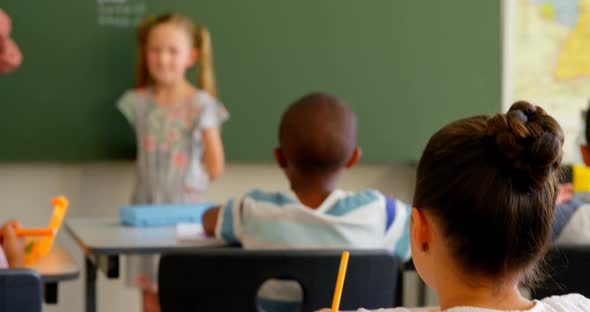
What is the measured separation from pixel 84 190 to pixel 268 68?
970 millimetres

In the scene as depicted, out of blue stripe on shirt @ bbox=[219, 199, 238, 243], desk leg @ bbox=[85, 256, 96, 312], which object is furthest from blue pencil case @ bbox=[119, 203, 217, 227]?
A: blue stripe on shirt @ bbox=[219, 199, 238, 243]

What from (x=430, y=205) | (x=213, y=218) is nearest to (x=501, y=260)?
(x=430, y=205)

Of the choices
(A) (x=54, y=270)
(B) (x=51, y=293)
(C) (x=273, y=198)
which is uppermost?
(C) (x=273, y=198)

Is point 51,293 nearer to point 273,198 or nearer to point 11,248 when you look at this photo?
point 11,248

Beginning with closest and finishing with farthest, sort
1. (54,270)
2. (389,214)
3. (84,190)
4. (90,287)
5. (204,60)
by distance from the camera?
1. (54,270)
2. (389,214)
3. (90,287)
4. (204,60)
5. (84,190)

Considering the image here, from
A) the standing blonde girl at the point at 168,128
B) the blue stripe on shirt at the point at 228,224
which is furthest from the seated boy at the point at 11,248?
the standing blonde girl at the point at 168,128

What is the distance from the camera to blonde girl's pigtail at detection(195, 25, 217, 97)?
3873 millimetres

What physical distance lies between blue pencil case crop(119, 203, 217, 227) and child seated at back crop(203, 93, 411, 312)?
497 millimetres

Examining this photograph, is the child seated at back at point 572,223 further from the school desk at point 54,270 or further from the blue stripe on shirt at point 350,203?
the school desk at point 54,270

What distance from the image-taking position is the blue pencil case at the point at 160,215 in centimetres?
283

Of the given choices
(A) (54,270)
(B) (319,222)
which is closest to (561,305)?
(B) (319,222)

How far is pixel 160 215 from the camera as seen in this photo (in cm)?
285

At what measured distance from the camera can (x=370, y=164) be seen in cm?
438

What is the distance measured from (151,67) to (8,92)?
590 mm
